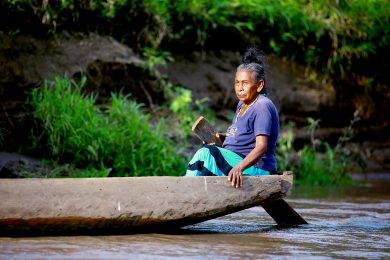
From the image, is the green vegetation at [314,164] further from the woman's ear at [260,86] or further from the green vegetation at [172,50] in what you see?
the woman's ear at [260,86]

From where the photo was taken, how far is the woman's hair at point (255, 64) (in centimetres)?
500

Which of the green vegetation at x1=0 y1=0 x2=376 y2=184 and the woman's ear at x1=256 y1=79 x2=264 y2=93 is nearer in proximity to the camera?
the woman's ear at x1=256 y1=79 x2=264 y2=93

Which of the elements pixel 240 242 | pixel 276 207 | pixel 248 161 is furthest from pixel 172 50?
pixel 240 242

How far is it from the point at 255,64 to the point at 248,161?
2.78 ft

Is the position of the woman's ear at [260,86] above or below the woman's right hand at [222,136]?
above

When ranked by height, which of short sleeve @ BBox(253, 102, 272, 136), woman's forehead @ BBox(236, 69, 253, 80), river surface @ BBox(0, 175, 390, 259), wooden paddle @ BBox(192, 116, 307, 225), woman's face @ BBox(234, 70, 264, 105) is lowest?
river surface @ BBox(0, 175, 390, 259)

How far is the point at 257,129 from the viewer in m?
4.73

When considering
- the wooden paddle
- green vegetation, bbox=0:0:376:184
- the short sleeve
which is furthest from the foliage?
the short sleeve

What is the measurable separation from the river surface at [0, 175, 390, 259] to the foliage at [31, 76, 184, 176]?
76.1 inches

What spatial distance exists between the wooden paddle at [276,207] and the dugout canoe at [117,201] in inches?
21.1

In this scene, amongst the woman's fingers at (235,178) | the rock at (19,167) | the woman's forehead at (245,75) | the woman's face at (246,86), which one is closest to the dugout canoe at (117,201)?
the woman's fingers at (235,178)

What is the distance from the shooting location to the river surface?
3566 mm

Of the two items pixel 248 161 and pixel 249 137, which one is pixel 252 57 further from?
pixel 248 161

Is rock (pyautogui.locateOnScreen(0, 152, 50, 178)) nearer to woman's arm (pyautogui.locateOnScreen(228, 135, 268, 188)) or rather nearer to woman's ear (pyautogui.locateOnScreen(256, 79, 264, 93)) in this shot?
woman's ear (pyautogui.locateOnScreen(256, 79, 264, 93))
